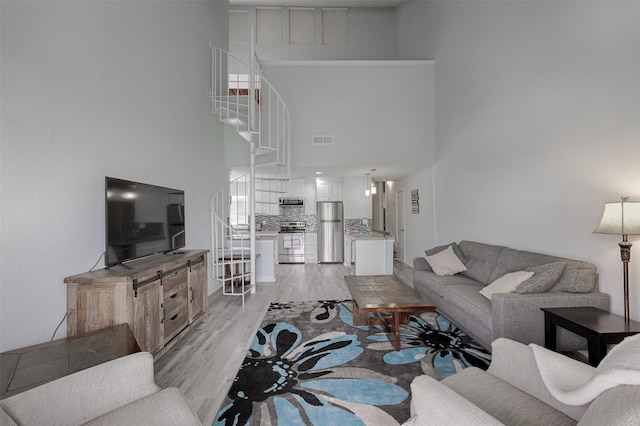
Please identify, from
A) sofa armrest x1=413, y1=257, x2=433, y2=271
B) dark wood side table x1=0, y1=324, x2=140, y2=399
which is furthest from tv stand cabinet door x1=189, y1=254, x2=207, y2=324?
sofa armrest x1=413, y1=257, x2=433, y2=271

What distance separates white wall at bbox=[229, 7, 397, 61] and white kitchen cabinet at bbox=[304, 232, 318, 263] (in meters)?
4.61

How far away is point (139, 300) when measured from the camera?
213 centimetres

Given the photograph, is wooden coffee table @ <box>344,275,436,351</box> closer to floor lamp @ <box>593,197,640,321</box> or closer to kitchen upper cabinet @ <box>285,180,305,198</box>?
floor lamp @ <box>593,197,640,321</box>

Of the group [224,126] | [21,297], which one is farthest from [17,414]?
[224,126]

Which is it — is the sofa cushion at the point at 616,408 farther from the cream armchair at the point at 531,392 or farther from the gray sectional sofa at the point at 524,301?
the gray sectional sofa at the point at 524,301

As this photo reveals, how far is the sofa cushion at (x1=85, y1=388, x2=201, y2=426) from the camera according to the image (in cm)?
107

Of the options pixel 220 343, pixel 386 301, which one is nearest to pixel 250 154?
pixel 220 343

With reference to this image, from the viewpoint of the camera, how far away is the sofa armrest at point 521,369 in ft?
4.17

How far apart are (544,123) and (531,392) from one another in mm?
2821

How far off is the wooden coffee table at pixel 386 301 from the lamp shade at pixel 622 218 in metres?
1.43

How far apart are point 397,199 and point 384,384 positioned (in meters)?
6.46

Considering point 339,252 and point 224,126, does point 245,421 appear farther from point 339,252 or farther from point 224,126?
point 339,252

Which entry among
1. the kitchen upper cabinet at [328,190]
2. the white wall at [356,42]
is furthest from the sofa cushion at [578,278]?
the white wall at [356,42]

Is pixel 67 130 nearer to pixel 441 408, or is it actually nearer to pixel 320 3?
pixel 441 408
